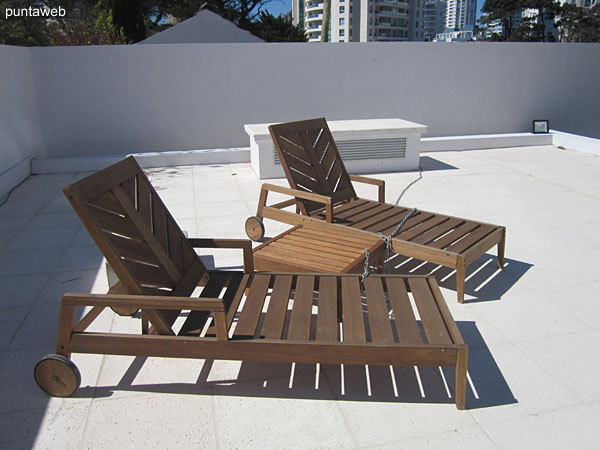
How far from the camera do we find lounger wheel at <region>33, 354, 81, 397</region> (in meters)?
2.54

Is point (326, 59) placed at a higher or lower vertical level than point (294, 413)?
higher

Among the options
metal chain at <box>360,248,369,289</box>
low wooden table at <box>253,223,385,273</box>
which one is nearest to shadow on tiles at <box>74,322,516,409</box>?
metal chain at <box>360,248,369,289</box>

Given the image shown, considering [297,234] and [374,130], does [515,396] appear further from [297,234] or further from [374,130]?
[374,130]

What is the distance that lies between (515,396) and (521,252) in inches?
86.9

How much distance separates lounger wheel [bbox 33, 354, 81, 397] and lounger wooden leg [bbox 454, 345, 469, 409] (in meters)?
1.88

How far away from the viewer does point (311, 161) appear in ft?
16.9

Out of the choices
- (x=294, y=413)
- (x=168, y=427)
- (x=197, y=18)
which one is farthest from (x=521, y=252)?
(x=197, y=18)

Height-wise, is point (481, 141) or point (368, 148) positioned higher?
point (368, 148)

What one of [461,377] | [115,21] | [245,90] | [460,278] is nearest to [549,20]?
[115,21]

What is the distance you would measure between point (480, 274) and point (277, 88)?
6085 millimetres

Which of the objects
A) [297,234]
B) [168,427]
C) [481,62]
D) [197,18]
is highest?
[197,18]

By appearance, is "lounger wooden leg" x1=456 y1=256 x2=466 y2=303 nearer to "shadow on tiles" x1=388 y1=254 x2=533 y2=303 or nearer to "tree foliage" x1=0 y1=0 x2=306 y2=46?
"shadow on tiles" x1=388 y1=254 x2=533 y2=303

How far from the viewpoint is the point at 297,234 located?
13.7 ft

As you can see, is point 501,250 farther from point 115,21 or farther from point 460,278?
point 115,21
